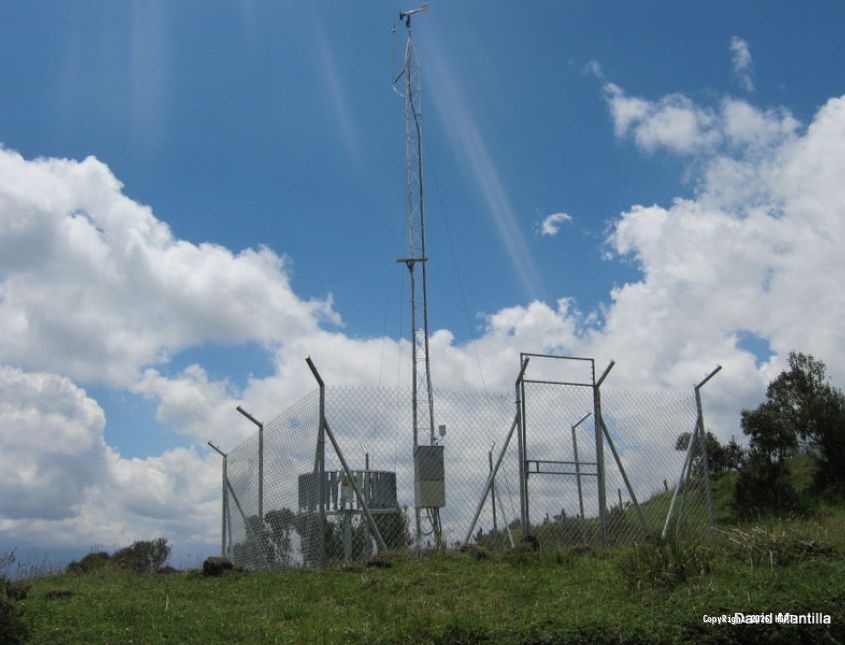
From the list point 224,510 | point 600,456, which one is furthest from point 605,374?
point 224,510

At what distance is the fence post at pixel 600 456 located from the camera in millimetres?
10344

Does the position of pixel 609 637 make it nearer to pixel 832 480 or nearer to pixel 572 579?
pixel 572 579

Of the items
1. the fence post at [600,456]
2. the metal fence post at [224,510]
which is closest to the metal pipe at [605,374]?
the fence post at [600,456]

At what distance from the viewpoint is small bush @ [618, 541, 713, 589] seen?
24.3 ft

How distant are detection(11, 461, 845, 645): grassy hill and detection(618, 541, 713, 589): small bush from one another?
1cm

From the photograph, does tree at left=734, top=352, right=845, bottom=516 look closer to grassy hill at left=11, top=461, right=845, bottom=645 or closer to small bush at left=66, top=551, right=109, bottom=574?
grassy hill at left=11, top=461, right=845, bottom=645

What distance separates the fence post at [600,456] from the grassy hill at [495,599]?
0.71 metres

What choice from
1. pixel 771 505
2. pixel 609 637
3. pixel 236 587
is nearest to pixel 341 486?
pixel 236 587

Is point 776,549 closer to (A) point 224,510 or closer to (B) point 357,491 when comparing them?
(B) point 357,491

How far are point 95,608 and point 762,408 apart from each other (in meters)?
16.2

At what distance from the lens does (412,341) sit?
16.4 meters

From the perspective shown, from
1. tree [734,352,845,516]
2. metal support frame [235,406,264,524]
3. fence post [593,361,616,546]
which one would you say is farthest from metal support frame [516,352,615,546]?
tree [734,352,845,516]

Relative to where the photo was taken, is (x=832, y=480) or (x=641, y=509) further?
(x=832, y=480)

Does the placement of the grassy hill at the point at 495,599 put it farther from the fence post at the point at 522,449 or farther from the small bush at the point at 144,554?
the small bush at the point at 144,554
